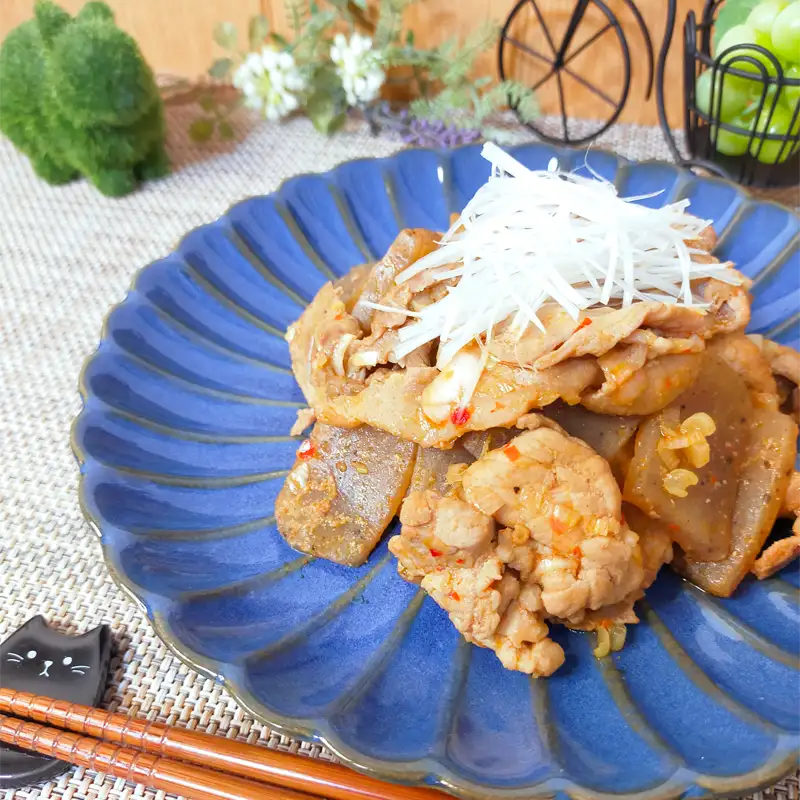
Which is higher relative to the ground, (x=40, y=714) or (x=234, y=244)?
(x=234, y=244)

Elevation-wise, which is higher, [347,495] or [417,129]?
[417,129]

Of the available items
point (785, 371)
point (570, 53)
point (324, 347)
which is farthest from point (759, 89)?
point (324, 347)

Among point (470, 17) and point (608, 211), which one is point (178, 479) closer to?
point (608, 211)

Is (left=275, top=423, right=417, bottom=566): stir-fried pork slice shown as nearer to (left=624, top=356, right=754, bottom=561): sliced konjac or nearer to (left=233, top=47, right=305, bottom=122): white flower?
(left=624, top=356, right=754, bottom=561): sliced konjac

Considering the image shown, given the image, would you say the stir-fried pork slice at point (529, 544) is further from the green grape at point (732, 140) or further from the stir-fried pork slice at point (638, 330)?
the green grape at point (732, 140)

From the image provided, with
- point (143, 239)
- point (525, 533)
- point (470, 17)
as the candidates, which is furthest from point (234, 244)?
point (470, 17)

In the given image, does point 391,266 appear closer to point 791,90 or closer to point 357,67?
point 791,90
